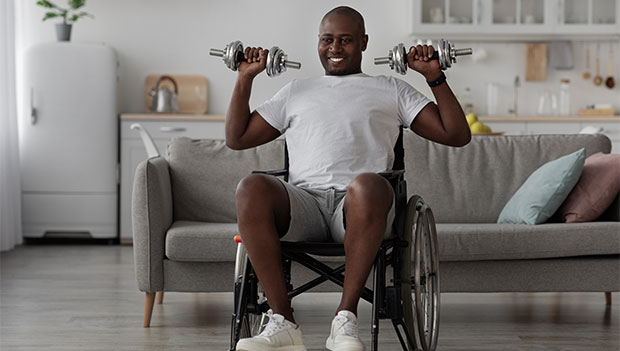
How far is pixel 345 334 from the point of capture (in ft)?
7.01

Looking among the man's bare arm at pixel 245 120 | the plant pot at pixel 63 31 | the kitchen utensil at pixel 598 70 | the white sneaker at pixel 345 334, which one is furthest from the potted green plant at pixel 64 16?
the white sneaker at pixel 345 334

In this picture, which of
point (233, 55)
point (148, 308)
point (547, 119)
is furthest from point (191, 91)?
point (233, 55)

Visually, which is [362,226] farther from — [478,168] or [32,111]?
[32,111]

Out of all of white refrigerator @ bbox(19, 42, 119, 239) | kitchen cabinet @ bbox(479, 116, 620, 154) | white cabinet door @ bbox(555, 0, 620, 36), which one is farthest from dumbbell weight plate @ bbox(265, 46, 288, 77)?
white cabinet door @ bbox(555, 0, 620, 36)

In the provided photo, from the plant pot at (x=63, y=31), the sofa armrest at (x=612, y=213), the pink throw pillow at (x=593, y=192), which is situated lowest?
the sofa armrest at (x=612, y=213)

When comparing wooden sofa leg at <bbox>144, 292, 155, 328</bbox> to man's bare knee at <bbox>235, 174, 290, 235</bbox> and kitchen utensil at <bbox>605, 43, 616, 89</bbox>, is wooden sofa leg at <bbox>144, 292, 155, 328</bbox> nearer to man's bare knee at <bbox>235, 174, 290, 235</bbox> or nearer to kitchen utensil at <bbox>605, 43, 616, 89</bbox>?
man's bare knee at <bbox>235, 174, 290, 235</bbox>

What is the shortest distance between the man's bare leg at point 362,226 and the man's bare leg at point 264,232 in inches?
7.0

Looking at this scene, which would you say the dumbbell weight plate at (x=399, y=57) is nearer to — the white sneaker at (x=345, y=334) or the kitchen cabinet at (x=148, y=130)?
the white sneaker at (x=345, y=334)

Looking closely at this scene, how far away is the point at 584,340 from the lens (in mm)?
2842

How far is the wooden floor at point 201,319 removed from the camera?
279cm

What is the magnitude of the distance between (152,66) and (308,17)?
1230mm

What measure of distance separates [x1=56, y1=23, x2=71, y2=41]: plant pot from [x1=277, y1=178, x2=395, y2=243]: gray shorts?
151 inches

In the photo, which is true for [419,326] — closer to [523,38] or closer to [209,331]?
[209,331]

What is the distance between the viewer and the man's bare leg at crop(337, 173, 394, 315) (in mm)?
2164
